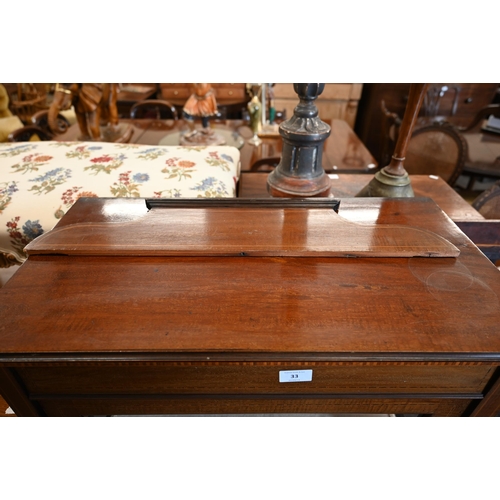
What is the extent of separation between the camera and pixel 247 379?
57 centimetres

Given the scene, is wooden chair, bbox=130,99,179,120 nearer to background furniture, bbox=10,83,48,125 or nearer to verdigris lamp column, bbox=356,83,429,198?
background furniture, bbox=10,83,48,125

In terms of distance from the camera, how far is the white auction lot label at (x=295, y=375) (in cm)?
55

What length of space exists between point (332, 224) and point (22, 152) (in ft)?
3.81

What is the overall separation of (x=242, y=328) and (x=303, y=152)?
1.80 feet

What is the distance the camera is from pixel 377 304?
0.56m

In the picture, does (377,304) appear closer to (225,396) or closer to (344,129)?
(225,396)

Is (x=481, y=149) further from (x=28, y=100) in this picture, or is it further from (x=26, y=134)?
(x=28, y=100)

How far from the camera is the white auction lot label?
550 millimetres

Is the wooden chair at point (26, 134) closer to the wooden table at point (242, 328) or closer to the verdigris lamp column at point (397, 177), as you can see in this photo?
the wooden table at point (242, 328)

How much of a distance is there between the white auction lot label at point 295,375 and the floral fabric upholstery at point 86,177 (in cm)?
65

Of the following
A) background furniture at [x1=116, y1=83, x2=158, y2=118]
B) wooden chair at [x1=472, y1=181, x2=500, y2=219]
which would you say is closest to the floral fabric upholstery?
wooden chair at [x1=472, y1=181, x2=500, y2=219]

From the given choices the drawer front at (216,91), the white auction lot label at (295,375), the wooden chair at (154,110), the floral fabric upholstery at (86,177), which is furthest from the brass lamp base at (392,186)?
the drawer front at (216,91)

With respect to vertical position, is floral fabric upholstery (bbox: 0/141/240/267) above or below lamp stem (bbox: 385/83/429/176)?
below

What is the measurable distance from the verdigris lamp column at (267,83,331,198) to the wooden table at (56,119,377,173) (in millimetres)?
686
